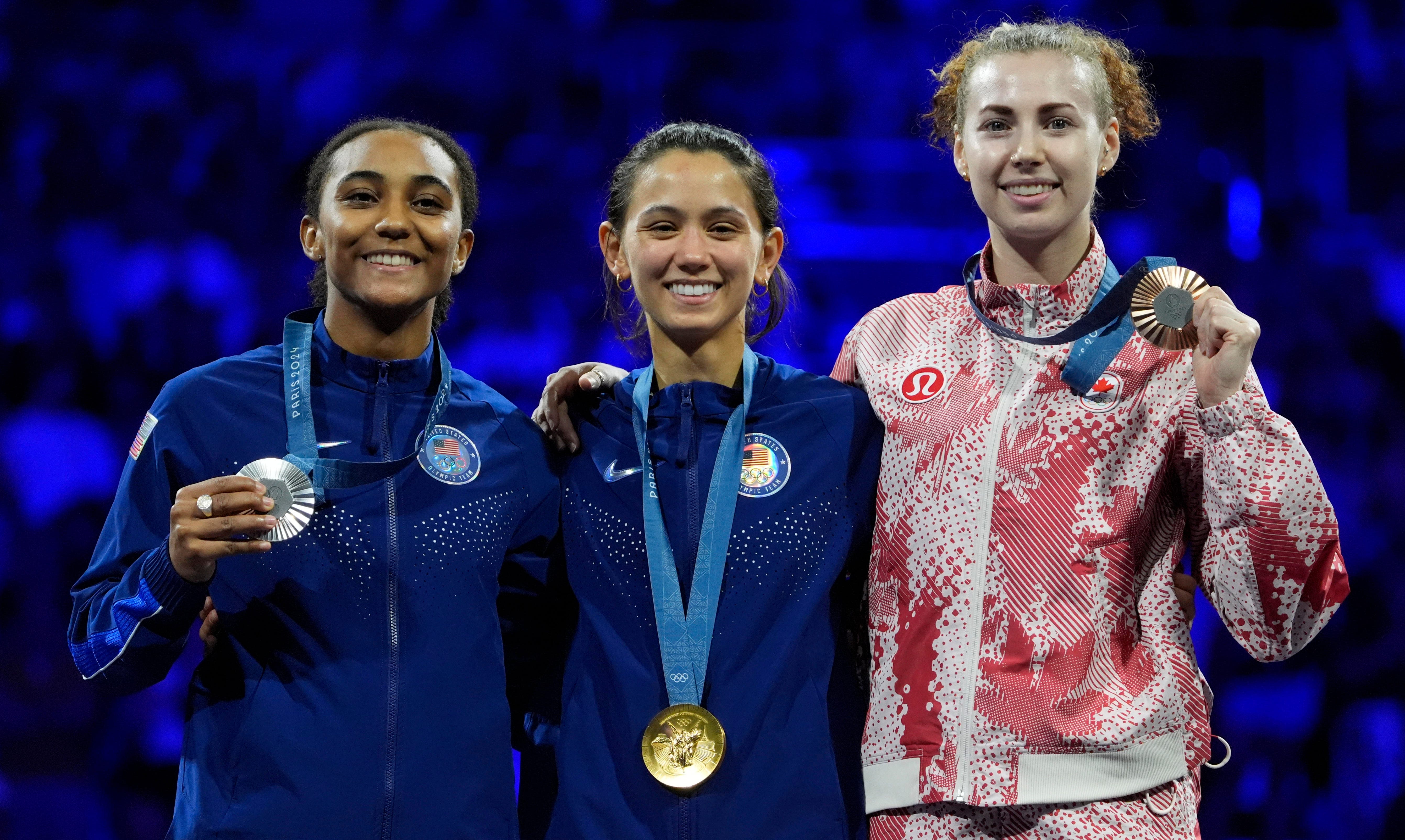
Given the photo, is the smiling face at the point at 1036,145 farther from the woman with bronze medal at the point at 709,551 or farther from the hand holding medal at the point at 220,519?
the hand holding medal at the point at 220,519

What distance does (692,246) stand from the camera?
6.89 ft

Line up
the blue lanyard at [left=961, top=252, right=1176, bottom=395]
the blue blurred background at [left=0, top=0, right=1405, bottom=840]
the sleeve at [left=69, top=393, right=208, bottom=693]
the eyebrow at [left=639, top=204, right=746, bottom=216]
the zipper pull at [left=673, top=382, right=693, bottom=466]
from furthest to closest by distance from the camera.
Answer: the blue blurred background at [left=0, top=0, right=1405, bottom=840], the eyebrow at [left=639, top=204, right=746, bottom=216], the zipper pull at [left=673, top=382, right=693, bottom=466], the blue lanyard at [left=961, top=252, right=1176, bottom=395], the sleeve at [left=69, top=393, right=208, bottom=693]

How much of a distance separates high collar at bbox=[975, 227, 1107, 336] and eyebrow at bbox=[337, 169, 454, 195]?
36.6 inches

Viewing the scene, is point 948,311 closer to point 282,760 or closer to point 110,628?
Answer: point 282,760

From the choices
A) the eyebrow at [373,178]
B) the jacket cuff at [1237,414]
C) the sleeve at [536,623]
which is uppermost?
the eyebrow at [373,178]

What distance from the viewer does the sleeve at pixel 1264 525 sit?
1705 mm

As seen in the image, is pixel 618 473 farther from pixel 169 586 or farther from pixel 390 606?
pixel 169 586

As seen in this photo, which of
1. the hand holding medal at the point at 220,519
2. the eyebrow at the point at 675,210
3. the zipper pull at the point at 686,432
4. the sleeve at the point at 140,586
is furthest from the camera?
the eyebrow at the point at 675,210

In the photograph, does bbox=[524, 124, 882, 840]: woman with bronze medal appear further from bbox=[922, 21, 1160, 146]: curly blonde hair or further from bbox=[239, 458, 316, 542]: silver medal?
bbox=[239, 458, 316, 542]: silver medal

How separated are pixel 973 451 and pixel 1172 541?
33cm

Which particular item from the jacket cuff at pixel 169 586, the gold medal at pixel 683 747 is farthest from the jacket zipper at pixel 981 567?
the jacket cuff at pixel 169 586

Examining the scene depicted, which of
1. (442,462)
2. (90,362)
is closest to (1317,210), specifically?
(442,462)

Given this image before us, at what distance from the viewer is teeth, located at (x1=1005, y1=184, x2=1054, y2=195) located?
6.48ft

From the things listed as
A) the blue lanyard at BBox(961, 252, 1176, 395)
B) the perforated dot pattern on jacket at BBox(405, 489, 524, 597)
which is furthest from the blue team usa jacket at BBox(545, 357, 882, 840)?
the blue lanyard at BBox(961, 252, 1176, 395)
